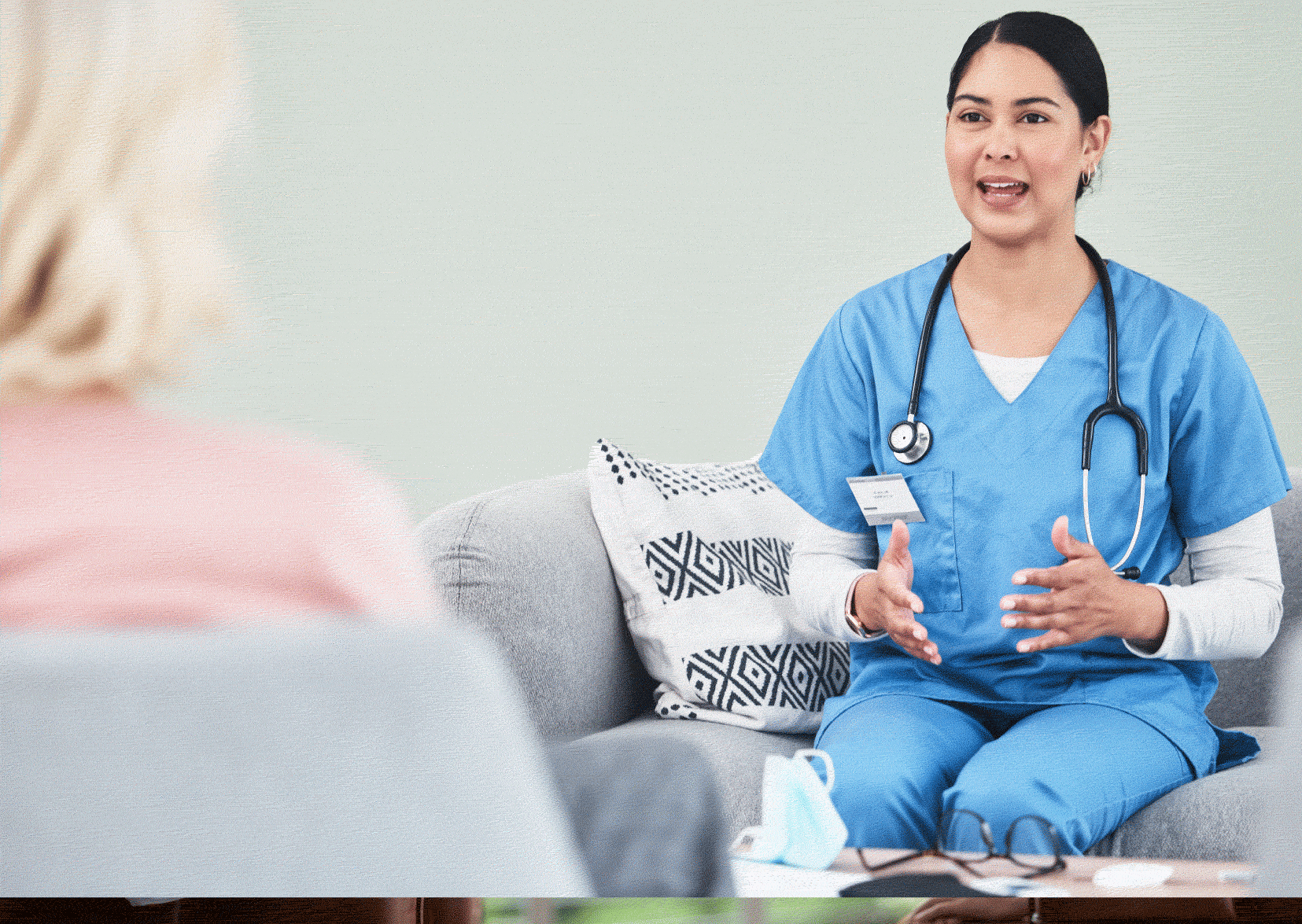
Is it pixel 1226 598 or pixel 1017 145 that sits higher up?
pixel 1017 145

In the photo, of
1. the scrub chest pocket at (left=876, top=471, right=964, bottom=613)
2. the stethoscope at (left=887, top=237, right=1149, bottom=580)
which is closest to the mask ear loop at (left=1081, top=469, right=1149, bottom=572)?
the stethoscope at (left=887, top=237, right=1149, bottom=580)

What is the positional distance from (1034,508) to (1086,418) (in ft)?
0.40

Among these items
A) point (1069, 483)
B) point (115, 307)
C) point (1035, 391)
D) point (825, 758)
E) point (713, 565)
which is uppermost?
point (115, 307)

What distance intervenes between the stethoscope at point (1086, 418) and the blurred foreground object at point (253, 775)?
583 mm

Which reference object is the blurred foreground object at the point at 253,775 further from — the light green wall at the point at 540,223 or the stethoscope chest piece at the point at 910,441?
the stethoscope chest piece at the point at 910,441

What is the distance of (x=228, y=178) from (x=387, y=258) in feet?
0.77

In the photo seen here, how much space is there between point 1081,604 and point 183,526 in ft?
3.65

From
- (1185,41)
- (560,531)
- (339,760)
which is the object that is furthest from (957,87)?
(339,760)

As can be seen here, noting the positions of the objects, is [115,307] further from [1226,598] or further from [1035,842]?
[1226,598]

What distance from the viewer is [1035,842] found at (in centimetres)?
146

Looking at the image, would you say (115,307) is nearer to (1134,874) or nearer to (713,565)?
(713,565)

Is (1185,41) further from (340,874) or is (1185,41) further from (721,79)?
(340,874)

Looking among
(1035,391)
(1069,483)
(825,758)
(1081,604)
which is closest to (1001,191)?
(1035,391)

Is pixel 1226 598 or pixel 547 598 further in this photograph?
pixel 547 598
